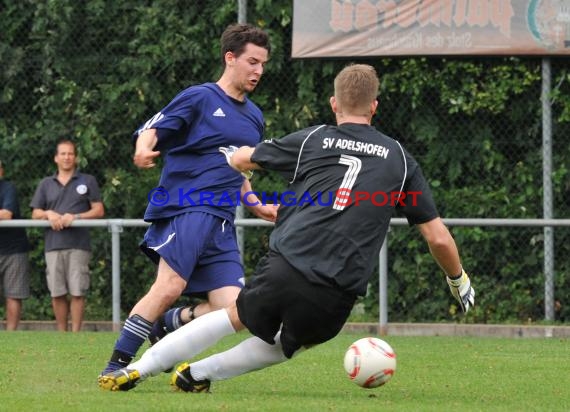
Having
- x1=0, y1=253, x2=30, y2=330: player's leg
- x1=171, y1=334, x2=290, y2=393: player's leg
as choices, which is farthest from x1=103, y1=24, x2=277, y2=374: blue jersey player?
x1=0, y1=253, x2=30, y2=330: player's leg

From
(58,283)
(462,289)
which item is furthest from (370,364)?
(58,283)

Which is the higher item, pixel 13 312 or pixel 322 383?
pixel 322 383

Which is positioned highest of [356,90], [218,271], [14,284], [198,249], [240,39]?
[240,39]

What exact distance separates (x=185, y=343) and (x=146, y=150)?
1.16 meters

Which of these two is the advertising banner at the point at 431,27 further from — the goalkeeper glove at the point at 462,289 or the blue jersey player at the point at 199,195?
the goalkeeper glove at the point at 462,289

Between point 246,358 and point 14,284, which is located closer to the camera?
point 246,358

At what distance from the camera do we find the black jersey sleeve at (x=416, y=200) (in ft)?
20.5

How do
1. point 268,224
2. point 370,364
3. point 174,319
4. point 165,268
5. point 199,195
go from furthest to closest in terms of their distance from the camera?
point 268,224, point 174,319, point 199,195, point 165,268, point 370,364

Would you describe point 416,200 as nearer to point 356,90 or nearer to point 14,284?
point 356,90

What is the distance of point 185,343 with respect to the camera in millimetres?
6438

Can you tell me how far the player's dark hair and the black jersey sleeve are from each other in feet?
6.17

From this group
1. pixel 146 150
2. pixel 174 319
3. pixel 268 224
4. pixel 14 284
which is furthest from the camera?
pixel 14 284

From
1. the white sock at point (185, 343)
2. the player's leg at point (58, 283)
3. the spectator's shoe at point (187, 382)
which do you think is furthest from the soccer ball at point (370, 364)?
the player's leg at point (58, 283)

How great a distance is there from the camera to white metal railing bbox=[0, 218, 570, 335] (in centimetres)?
1238
